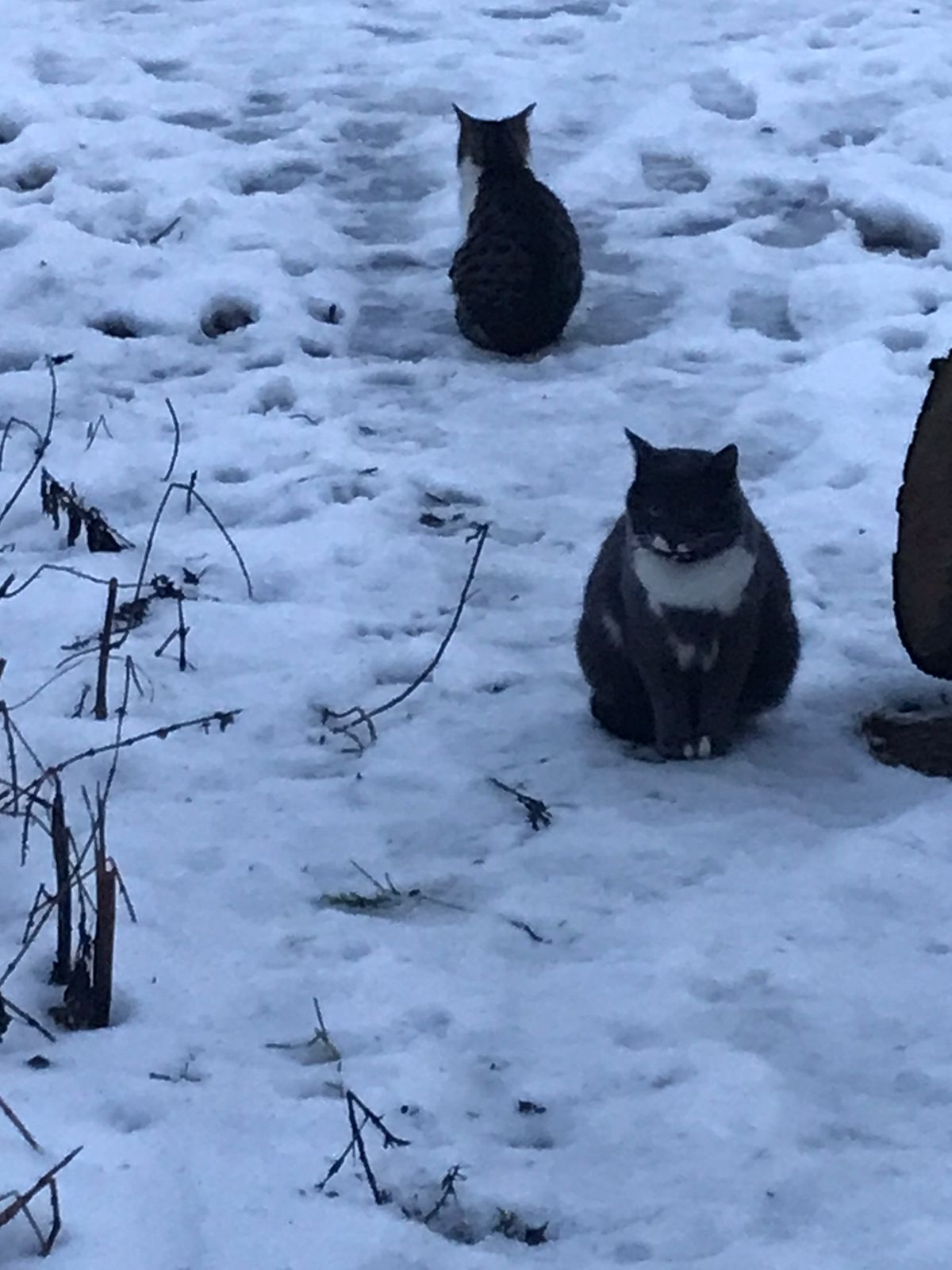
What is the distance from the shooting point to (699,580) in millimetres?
3369

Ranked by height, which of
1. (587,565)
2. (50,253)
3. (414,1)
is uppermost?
(414,1)

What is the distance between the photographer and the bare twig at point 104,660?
328 cm

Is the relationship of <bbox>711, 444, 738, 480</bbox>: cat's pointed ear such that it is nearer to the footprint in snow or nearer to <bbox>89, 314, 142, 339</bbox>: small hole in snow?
<bbox>89, 314, 142, 339</bbox>: small hole in snow

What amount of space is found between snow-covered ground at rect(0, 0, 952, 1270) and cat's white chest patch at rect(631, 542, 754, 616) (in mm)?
359

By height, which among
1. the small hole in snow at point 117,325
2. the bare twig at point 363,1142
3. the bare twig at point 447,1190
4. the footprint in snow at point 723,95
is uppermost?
the footprint in snow at point 723,95

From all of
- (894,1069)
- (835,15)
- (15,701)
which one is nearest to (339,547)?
(15,701)

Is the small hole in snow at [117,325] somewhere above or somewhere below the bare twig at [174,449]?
above

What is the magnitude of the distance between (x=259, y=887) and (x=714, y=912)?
0.80 meters

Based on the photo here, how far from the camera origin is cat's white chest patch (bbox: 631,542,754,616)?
3.37 metres

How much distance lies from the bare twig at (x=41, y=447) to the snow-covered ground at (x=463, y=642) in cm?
4

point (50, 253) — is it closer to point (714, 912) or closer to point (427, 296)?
point (427, 296)

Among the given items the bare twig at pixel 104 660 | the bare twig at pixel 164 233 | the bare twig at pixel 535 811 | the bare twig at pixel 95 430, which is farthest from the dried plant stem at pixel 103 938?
the bare twig at pixel 164 233

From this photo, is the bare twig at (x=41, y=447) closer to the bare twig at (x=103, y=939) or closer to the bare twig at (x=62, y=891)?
the bare twig at (x=62, y=891)

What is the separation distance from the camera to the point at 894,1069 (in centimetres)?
254
